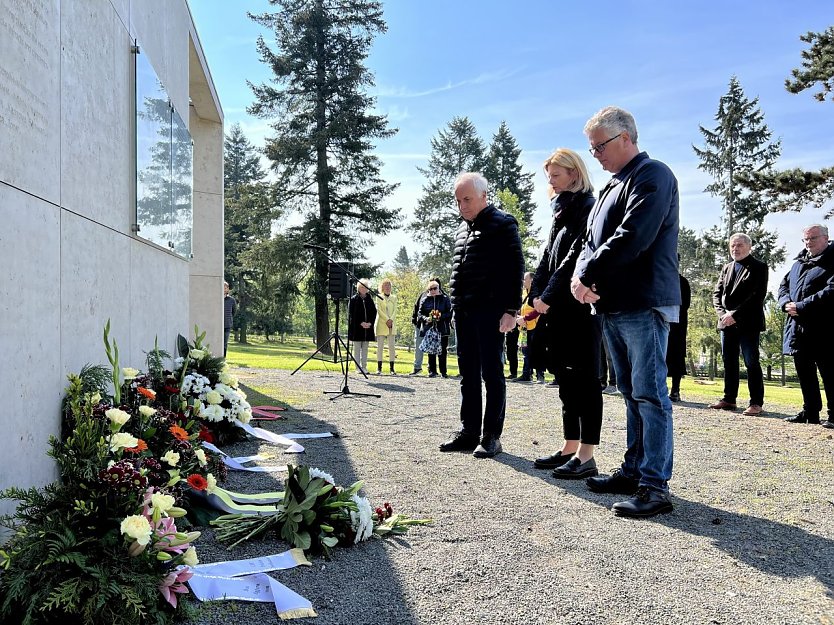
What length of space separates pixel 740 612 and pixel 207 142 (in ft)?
34.2

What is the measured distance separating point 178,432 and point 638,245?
2.58 m

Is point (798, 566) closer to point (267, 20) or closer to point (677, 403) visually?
point (677, 403)

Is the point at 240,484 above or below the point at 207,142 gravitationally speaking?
below

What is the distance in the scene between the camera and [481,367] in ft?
16.9

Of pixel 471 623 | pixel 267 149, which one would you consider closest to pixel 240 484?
pixel 471 623

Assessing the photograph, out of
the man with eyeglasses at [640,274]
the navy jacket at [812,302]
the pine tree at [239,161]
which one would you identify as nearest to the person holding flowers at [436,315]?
the navy jacket at [812,302]

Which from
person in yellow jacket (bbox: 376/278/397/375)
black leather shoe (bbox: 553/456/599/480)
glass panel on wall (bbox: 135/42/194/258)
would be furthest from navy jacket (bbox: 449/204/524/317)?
person in yellow jacket (bbox: 376/278/397/375)

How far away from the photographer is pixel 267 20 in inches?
1125

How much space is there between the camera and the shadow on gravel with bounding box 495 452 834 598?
2.81m

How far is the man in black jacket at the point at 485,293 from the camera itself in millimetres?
4918

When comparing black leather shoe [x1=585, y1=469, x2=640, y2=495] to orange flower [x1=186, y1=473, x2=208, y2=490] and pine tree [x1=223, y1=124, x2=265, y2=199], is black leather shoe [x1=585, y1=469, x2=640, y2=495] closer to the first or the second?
orange flower [x1=186, y1=473, x2=208, y2=490]

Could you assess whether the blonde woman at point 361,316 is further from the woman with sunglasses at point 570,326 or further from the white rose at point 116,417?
the white rose at point 116,417

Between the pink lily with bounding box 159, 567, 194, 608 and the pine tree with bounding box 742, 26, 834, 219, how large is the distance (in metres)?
14.7

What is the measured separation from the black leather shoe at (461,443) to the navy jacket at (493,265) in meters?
1.07
